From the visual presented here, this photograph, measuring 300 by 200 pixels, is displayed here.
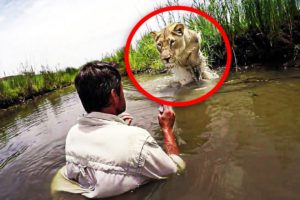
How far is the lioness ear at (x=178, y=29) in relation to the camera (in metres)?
4.50

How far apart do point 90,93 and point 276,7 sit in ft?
23.1

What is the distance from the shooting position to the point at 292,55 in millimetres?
8047

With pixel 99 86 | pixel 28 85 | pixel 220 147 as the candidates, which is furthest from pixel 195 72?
pixel 28 85

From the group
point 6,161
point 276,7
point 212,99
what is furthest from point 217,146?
point 276,7

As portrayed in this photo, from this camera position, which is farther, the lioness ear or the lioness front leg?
the lioness front leg

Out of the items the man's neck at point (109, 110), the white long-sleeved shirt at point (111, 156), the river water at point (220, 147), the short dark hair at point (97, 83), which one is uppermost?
the short dark hair at point (97, 83)

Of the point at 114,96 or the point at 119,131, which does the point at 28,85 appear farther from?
the point at 119,131

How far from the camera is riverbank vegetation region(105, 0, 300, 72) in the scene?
26.5 ft

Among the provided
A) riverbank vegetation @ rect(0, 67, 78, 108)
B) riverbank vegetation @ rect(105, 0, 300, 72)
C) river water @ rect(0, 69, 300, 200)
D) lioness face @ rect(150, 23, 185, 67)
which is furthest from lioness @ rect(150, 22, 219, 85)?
riverbank vegetation @ rect(0, 67, 78, 108)

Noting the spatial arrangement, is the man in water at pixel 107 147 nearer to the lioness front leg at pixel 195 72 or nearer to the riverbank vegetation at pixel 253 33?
the lioness front leg at pixel 195 72

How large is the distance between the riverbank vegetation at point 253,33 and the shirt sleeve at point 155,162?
14.9 feet

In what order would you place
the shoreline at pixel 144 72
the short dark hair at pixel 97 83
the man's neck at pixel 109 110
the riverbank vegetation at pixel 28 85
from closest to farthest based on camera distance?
the short dark hair at pixel 97 83 < the man's neck at pixel 109 110 < the shoreline at pixel 144 72 < the riverbank vegetation at pixel 28 85

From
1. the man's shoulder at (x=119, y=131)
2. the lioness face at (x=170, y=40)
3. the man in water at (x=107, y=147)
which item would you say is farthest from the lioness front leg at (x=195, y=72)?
the man's shoulder at (x=119, y=131)

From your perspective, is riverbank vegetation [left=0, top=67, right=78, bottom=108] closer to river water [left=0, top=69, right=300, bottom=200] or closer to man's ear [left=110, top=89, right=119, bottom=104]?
river water [left=0, top=69, right=300, bottom=200]
